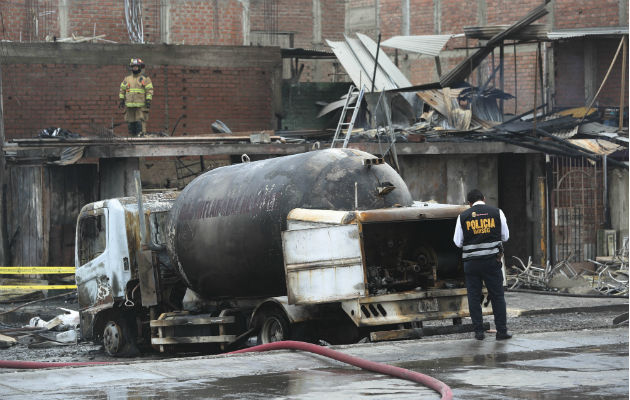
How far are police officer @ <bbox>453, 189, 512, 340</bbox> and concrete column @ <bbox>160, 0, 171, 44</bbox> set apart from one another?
20.3 metres

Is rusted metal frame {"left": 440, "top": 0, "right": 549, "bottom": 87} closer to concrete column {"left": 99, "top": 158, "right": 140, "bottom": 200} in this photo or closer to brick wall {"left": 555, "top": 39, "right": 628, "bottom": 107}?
brick wall {"left": 555, "top": 39, "right": 628, "bottom": 107}

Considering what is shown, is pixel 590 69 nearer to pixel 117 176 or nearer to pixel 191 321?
pixel 117 176

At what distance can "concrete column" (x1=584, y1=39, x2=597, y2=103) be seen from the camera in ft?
86.3

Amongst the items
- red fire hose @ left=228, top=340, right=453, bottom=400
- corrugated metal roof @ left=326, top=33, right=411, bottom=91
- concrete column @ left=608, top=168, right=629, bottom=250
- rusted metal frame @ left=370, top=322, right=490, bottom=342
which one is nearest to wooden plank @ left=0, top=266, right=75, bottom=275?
corrugated metal roof @ left=326, top=33, right=411, bottom=91

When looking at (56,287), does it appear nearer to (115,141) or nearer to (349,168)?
(115,141)

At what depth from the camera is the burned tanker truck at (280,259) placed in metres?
11.2

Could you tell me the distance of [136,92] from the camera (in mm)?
21234

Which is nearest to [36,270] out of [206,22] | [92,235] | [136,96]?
[136,96]

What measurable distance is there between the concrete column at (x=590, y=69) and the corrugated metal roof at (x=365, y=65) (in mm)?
5462

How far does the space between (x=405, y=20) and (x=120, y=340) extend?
18.4m

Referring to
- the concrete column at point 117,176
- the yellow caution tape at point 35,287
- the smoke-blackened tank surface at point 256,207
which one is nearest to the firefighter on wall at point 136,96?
the concrete column at point 117,176

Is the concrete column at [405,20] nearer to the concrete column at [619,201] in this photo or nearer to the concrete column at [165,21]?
the concrete column at [165,21]

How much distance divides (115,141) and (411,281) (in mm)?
8040

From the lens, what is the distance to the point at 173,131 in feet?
74.3
